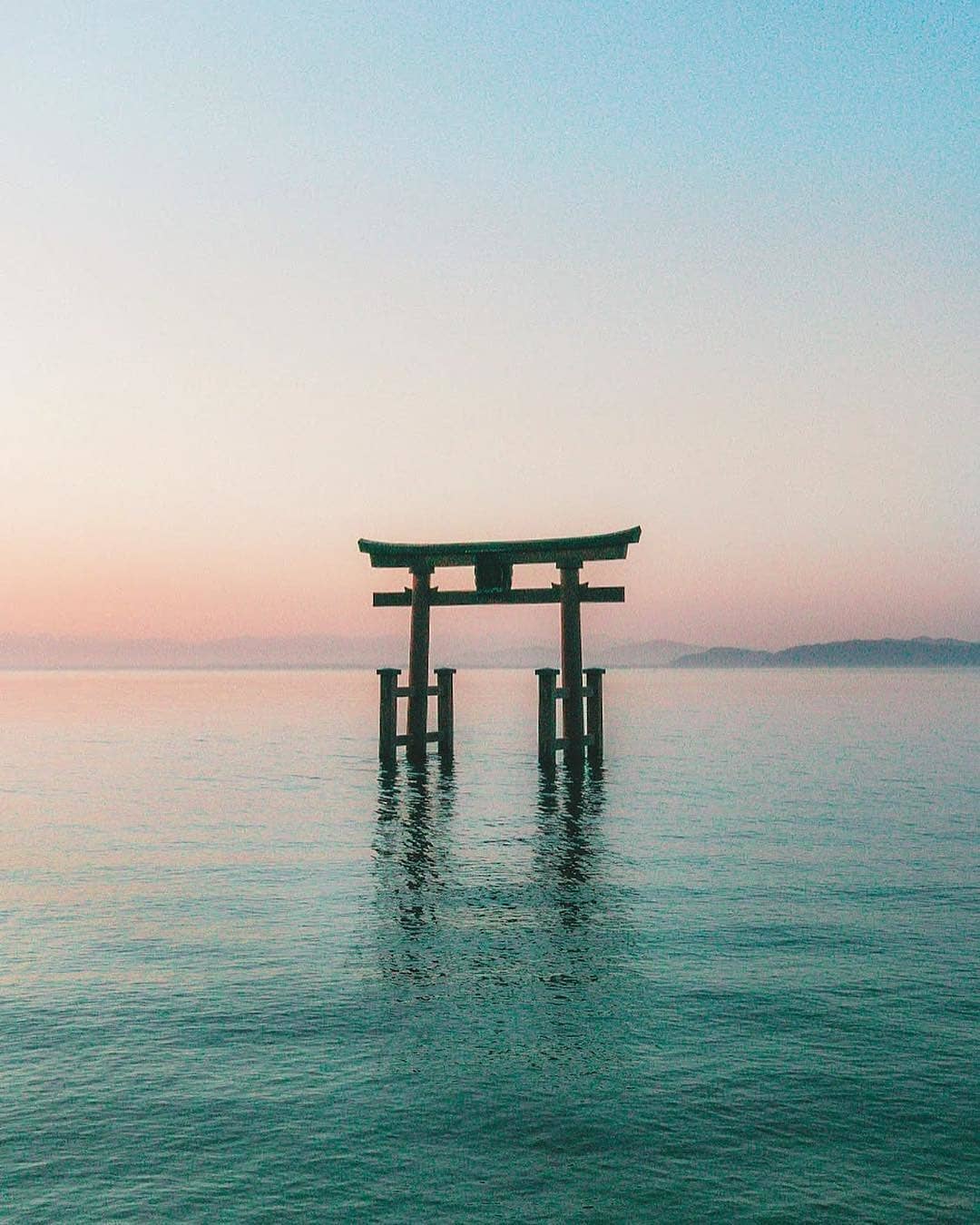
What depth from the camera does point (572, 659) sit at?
25.3 m

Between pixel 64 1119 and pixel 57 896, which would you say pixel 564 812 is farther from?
pixel 64 1119

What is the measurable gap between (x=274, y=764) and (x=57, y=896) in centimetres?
2182

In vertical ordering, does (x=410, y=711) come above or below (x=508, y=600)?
below

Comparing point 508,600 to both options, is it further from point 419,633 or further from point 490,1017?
point 490,1017

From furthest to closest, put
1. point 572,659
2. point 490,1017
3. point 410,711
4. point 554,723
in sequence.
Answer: point 410,711 → point 554,723 → point 572,659 → point 490,1017

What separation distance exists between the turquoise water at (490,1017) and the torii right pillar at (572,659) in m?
3.54

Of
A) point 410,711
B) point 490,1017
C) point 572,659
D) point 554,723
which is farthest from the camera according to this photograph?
point 410,711

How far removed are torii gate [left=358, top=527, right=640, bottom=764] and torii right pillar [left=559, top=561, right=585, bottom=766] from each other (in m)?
0.02

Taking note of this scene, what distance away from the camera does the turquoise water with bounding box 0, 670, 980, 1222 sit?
6402mm

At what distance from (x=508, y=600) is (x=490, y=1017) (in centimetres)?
1656

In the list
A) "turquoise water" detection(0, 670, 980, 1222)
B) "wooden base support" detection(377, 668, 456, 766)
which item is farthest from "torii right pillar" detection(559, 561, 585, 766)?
"turquoise water" detection(0, 670, 980, 1222)

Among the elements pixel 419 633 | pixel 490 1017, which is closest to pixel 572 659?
pixel 419 633

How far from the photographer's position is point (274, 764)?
36625 millimetres

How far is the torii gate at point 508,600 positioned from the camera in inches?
965
